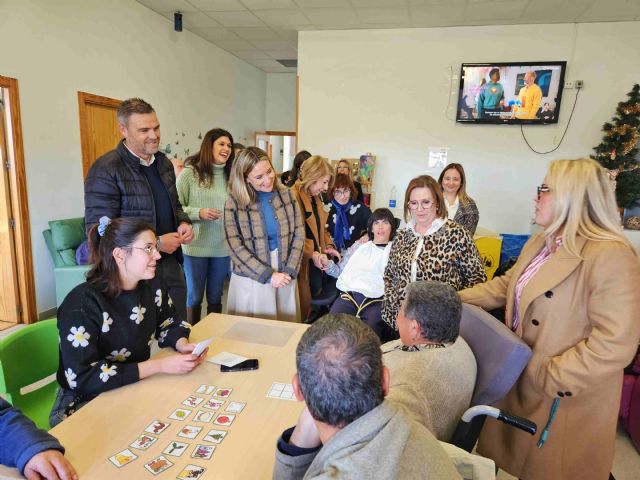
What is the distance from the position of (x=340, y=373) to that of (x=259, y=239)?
66.1 inches

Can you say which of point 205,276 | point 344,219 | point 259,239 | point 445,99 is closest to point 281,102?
point 445,99

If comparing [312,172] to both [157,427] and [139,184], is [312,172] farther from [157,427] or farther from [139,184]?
[157,427]

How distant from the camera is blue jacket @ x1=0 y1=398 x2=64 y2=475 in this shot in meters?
1.08

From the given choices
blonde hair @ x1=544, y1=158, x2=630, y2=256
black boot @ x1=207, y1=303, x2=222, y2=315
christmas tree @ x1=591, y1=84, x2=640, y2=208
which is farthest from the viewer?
christmas tree @ x1=591, y1=84, x2=640, y2=208

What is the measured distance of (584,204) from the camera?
4.70ft

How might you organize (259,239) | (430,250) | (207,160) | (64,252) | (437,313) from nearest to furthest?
(437,313), (430,250), (259,239), (207,160), (64,252)

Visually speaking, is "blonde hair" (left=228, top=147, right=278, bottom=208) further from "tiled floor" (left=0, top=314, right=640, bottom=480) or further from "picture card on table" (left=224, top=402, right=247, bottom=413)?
"tiled floor" (left=0, top=314, right=640, bottom=480)

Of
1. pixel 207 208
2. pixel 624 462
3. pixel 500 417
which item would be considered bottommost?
pixel 624 462

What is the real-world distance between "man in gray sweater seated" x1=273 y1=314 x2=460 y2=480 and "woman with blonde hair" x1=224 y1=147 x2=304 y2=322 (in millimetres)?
1518

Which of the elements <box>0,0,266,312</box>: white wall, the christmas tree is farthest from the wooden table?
the christmas tree

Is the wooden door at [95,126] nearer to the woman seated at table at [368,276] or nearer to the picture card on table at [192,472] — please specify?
the woman seated at table at [368,276]

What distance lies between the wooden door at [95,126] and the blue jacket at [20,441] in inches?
151

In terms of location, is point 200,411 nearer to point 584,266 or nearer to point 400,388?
point 400,388

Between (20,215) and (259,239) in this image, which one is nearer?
(259,239)
